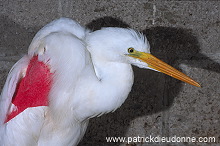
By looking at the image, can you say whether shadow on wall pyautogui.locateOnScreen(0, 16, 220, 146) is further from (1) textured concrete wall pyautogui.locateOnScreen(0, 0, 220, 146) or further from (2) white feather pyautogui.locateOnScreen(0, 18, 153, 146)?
(2) white feather pyautogui.locateOnScreen(0, 18, 153, 146)

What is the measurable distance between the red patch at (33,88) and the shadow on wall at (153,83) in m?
0.59

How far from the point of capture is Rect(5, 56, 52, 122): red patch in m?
1.26

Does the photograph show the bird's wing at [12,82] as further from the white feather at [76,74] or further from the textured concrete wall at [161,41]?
the textured concrete wall at [161,41]

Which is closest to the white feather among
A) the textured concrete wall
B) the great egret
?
the great egret

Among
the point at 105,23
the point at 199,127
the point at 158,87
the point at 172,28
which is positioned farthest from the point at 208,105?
the point at 105,23

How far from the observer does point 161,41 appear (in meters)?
1.77

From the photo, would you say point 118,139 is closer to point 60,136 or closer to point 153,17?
point 60,136

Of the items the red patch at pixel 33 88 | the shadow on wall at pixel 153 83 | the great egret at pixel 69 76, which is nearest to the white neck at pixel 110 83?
the great egret at pixel 69 76

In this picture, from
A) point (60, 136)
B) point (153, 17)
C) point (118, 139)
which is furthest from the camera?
point (118, 139)

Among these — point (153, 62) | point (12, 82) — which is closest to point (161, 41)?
point (153, 62)

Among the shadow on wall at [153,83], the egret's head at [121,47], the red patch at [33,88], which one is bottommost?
the shadow on wall at [153,83]

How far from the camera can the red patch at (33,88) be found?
4.12ft

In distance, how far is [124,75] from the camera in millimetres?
1263

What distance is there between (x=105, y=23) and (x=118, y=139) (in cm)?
63
